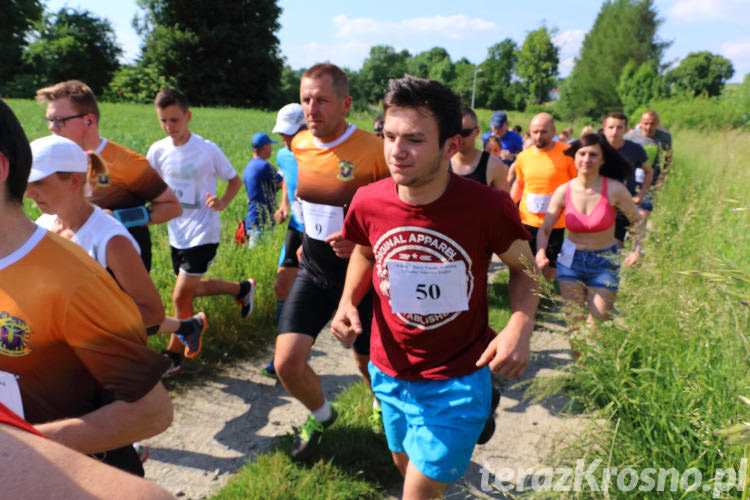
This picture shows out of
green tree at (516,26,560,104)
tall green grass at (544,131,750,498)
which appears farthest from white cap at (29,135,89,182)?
green tree at (516,26,560,104)

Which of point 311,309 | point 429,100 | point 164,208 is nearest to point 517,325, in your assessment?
point 429,100

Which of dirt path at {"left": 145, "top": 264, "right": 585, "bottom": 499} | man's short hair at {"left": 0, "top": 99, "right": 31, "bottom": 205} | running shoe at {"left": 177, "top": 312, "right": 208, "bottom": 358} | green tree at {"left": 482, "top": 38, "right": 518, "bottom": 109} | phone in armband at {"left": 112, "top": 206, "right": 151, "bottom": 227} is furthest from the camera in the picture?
green tree at {"left": 482, "top": 38, "right": 518, "bottom": 109}

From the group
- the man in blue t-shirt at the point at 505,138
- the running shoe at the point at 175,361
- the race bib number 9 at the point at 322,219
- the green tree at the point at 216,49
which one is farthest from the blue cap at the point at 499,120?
the green tree at the point at 216,49

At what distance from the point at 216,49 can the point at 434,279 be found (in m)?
60.0

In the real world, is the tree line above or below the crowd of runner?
above

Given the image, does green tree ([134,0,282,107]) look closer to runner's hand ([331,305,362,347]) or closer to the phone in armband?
the phone in armband

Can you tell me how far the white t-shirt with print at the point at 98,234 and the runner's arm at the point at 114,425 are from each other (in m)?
0.97

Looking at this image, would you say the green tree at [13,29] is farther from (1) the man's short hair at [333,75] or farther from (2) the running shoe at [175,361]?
(1) the man's short hair at [333,75]

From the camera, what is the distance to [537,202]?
5.82 m

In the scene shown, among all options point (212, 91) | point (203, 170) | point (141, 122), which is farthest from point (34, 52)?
point (203, 170)

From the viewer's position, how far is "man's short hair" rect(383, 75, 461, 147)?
7.27 ft

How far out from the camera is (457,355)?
237 centimetres

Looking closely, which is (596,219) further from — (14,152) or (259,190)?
(259,190)

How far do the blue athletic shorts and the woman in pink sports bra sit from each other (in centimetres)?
230
